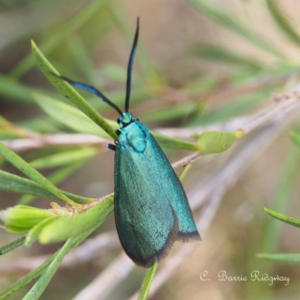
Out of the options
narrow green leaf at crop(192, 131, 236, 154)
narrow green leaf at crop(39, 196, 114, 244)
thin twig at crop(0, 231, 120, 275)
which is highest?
narrow green leaf at crop(39, 196, 114, 244)

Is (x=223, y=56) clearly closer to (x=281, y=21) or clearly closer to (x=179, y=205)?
(x=281, y=21)

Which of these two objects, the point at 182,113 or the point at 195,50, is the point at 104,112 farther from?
the point at 195,50

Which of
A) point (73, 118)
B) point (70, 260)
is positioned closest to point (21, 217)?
point (73, 118)

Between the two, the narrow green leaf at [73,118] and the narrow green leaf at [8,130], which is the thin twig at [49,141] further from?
→ the narrow green leaf at [73,118]

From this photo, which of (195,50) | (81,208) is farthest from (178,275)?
(81,208)

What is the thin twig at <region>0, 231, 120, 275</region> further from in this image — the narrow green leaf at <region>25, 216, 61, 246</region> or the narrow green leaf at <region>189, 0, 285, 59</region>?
the narrow green leaf at <region>189, 0, 285, 59</region>

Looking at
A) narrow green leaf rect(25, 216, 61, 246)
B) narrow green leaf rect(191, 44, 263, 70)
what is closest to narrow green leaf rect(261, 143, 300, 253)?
narrow green leaf rect(191, 44, 263, 70)
